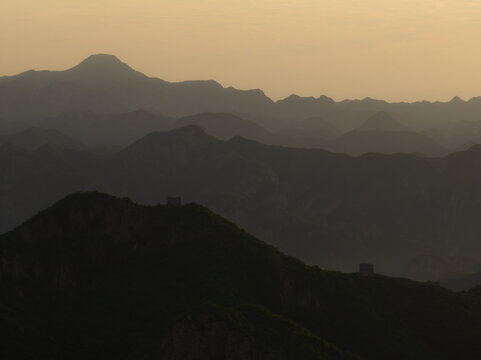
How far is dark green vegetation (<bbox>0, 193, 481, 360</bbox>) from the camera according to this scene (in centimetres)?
11019

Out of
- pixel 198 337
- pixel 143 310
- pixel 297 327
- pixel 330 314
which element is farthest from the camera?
pixel 330 314

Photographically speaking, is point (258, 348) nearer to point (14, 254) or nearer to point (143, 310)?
point (143, 310)

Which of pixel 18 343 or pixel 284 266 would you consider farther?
pixel 284 266

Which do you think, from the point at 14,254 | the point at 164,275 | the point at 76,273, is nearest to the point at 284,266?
the point at 164,275

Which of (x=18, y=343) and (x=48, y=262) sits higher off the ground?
(x=48, y=262)

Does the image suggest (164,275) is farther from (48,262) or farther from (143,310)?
(48,262)

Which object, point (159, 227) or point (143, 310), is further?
point (159, 227)

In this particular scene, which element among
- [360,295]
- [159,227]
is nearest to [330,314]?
[360,295]

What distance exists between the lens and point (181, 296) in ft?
405

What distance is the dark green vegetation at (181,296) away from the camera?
11019cm

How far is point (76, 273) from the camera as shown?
423ft

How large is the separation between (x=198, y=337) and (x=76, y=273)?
32.3 meters

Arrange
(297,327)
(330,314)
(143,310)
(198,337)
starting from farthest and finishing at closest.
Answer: (330,314) < (143,310) < (297,327) < (198,337)

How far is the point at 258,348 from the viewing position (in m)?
103
